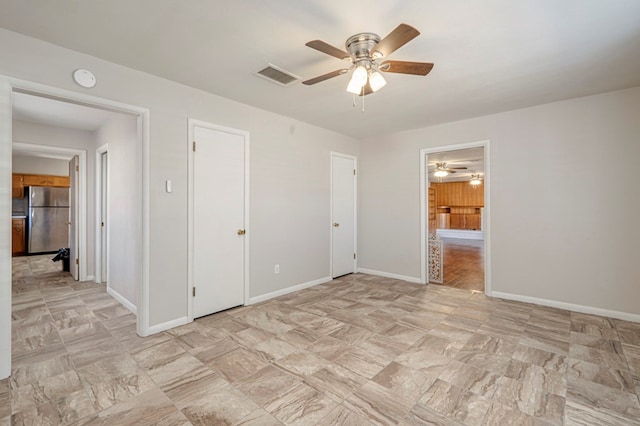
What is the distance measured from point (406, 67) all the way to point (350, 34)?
48 cm

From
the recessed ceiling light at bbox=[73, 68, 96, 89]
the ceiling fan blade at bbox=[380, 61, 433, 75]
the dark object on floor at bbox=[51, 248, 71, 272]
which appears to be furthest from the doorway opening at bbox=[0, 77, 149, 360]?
the ceiling fan blade at bbox=[380, 61, 433, 75]

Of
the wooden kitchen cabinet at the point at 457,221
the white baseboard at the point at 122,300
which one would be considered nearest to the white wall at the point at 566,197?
the white baseboard at the point at 122,300

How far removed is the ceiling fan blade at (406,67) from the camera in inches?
83.7

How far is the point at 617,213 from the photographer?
3.30m

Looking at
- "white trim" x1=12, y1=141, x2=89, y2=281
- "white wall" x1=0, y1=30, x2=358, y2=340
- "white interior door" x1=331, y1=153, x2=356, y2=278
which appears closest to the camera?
"white wall" x1=0, y1=30, x2=358, y2=340

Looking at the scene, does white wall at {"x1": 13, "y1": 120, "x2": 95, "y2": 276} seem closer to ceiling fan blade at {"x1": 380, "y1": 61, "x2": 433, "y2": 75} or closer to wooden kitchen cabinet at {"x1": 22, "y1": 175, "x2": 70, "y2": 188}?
Result: wooden kitchen cabinet at {"x1": 22, "y1": 175, "x2": 70, "y2": 188}

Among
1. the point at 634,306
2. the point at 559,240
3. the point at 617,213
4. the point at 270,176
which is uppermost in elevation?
the point at 270,176

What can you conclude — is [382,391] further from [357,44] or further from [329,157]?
[329,157]

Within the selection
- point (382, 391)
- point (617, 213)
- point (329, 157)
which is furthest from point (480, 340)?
point (329, 157)

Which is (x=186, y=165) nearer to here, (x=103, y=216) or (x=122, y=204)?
(x=122, y=204)

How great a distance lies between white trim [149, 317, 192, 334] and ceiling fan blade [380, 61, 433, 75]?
3095 millimetres

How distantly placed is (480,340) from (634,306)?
200cm

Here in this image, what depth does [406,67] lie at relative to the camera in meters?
2.19

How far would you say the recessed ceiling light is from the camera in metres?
2.44
